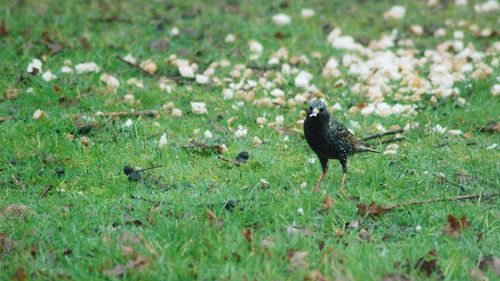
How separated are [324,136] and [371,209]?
2.39ft

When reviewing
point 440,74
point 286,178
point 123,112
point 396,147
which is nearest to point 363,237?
point 286,178

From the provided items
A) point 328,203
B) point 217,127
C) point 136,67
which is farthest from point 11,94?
point 328,203

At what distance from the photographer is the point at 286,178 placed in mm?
6000

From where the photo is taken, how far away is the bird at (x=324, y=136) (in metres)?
5.61

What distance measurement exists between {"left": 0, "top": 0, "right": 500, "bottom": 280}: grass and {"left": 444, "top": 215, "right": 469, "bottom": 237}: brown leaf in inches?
2.5

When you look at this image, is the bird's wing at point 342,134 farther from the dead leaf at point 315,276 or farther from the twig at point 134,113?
the twig at point 134,113

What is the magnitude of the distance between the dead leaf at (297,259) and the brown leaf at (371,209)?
90 centimetres

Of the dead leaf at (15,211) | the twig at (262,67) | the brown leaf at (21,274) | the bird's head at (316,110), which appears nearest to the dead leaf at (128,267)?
the brown leaf at (21,274)

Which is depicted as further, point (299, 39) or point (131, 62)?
point (299, 39)

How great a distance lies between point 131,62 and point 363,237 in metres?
4.56

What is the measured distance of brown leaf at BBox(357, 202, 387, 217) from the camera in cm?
524

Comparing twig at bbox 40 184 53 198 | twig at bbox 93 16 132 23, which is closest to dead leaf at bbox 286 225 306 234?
twig at bbox 40 184 53 198

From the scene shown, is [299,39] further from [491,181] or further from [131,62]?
[491,181]

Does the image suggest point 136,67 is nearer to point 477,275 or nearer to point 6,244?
point 6,244
